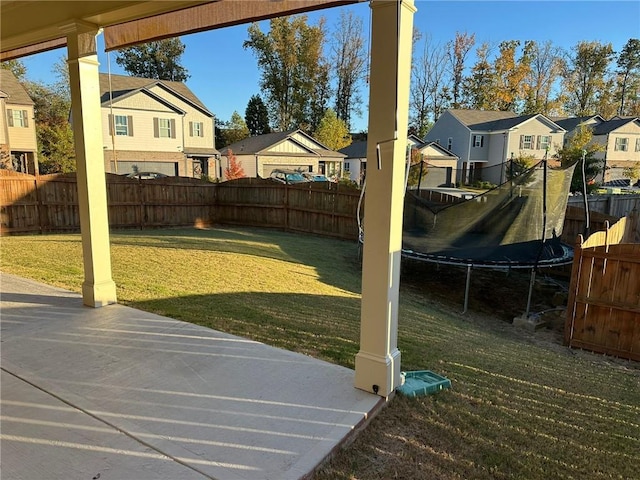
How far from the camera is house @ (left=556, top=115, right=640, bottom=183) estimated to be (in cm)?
3409

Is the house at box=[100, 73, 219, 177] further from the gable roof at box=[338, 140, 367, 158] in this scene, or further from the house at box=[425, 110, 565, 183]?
the house at box=[425, 110, 565, 183]

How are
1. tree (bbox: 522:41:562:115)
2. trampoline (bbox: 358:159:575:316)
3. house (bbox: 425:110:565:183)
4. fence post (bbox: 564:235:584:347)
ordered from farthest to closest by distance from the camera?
tree (bbox: 522:41:562:115) → house (bbox: 425:110:565:183) → trampoline (bbox: 358:159:575:316) → fence post (bbox: 564:235:584:347)

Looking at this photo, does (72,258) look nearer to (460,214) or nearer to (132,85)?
(460,214)

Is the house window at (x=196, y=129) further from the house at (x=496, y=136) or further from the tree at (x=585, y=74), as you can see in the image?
the tree at (x=585, y=74)

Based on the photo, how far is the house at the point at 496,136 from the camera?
105ft

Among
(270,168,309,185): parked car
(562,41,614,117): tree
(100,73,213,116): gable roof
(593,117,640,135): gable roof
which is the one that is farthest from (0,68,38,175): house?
(562,41,614,117): tree

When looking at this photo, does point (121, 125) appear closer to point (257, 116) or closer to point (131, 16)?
point (257, 116)

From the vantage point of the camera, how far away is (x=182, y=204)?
1338 cm

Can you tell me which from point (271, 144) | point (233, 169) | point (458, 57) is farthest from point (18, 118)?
point (458, 57)

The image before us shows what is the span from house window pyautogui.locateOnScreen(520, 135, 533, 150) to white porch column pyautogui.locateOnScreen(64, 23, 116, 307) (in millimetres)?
33545

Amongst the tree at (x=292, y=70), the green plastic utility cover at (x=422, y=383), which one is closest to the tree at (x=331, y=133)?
the tree at (x=292, y=70)

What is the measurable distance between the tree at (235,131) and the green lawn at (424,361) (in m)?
30.4

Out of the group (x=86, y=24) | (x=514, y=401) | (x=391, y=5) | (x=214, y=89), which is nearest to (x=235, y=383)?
(x=514, y=401)

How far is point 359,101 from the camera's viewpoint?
4391cm
